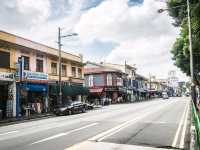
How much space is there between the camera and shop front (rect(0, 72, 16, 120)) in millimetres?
30078

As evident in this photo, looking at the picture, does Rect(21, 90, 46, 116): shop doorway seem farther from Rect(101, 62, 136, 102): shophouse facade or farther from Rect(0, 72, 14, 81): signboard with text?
Rect(101, 62, 136, 102): shophouse facade

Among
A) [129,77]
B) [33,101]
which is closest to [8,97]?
[33,101]

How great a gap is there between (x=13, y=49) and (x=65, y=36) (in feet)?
20.9

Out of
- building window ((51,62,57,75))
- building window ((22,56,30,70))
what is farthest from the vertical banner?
building window ((51,62,57,75))

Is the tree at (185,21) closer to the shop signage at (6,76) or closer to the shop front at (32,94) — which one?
the shop front at (32,94)

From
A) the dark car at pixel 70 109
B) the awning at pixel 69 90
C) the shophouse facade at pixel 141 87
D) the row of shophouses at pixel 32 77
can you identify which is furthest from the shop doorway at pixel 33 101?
the shophouse facade at pixel 141 87

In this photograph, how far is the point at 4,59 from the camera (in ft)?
97.8

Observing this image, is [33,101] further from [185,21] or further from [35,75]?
[185,21]

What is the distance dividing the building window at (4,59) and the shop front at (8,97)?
999mm

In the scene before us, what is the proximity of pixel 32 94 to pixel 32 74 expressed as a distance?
9.28ft

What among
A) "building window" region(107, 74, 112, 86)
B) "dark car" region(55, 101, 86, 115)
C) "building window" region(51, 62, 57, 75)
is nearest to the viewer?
"dark car" region(55, 101, 86, 115)

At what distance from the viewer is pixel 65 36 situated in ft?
114

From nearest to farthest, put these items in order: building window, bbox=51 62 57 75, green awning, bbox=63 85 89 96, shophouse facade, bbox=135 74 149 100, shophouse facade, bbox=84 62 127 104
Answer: building window, bbox=51 62 57 75 < green awning, bbox=63 85 89 96 < shophouse facade, bbox=84 62 127 104 < shophouse facade, bbox=135 74 149 100

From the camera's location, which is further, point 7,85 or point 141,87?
point 141,87
